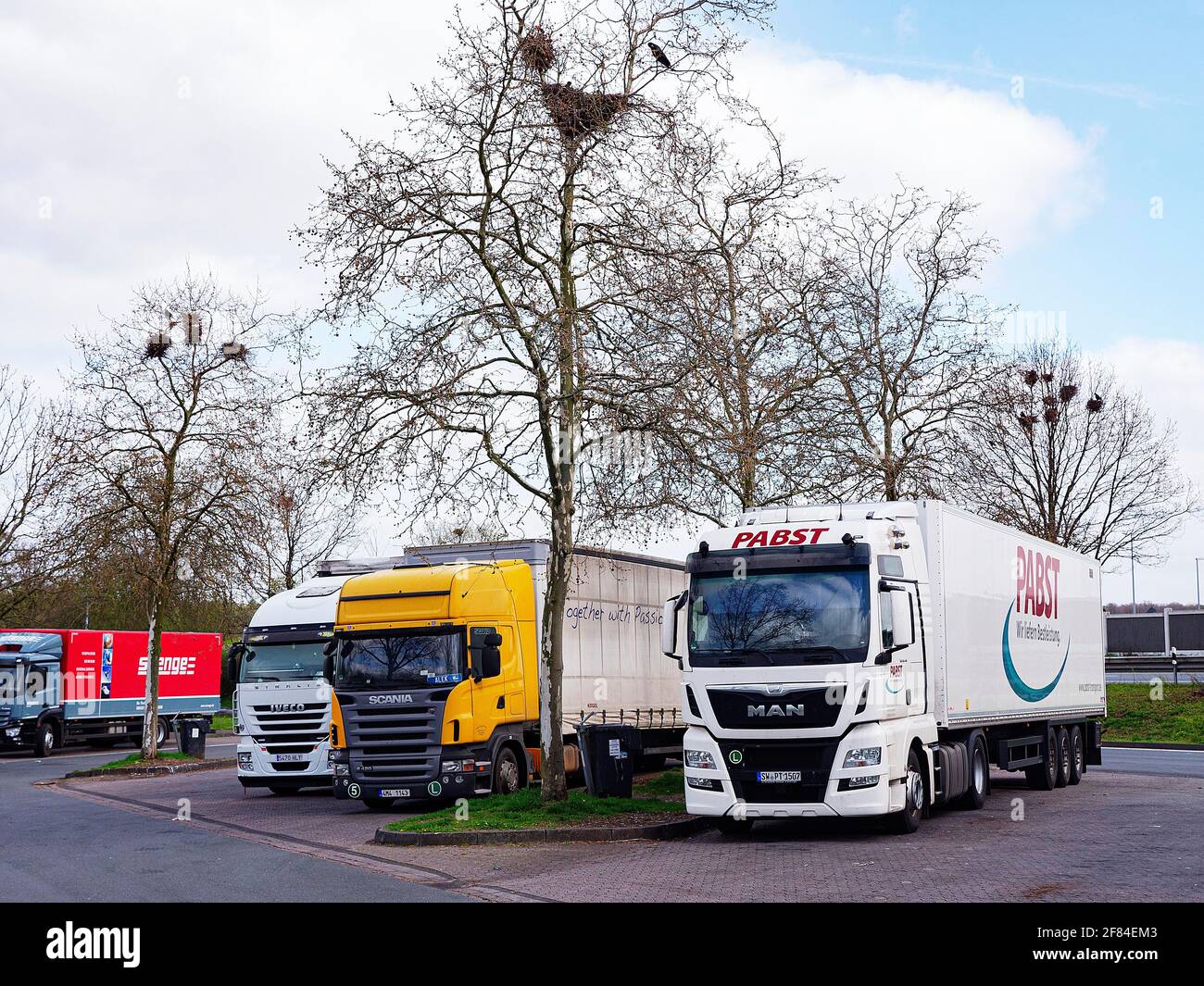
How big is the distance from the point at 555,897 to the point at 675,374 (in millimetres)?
8120

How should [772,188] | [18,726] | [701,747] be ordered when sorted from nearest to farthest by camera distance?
1. [701,747]
2. [772,188]
3. [18,726]

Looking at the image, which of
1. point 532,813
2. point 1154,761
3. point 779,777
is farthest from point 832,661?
point 1154,761

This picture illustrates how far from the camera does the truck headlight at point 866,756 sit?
1493cm

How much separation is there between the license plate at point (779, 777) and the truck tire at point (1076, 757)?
1061 cm

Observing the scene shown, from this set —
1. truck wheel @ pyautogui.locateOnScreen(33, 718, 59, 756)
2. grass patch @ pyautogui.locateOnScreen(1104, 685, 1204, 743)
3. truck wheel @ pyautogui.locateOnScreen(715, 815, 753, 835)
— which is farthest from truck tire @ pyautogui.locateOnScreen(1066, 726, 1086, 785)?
truck wheel @ pyautogui.locateOnScreen(33, 718, 59, 756)

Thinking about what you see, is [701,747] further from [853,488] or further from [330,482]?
[853,488]

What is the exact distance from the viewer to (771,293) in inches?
883

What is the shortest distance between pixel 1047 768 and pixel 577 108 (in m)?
13.6

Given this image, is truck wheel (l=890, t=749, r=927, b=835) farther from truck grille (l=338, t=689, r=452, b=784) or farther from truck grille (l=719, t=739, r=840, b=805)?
truck grille (l=338, t=689, r=452, b=784)

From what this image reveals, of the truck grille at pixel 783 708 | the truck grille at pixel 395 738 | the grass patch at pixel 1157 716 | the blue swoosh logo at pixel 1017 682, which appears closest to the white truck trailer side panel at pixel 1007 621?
the blue swoosh logo at pixel 1017 682

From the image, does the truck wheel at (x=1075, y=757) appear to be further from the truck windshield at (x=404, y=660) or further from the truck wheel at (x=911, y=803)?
the truck windshield at (x=404, y=660)

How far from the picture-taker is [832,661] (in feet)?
49.5

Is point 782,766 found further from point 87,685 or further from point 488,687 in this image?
point 87,685
